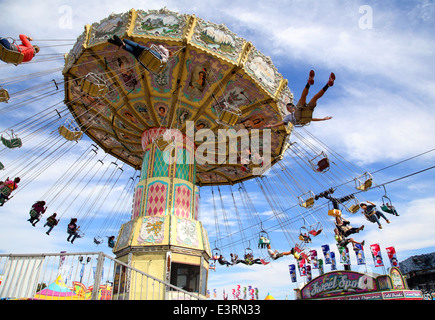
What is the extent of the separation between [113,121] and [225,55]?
6389 millimetres

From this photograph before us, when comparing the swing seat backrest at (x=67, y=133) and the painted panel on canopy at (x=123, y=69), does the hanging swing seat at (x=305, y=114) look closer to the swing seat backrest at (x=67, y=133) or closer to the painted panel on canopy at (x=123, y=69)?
the painted panel on canopy at (x=123, y=69)

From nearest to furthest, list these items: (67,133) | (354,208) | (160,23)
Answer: (160,23)
(67,133)
(354,208)

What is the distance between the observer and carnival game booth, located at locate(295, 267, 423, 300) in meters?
15.6

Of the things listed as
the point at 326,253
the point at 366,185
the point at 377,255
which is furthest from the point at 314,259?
the point at 366,185

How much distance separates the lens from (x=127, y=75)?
37.5ft

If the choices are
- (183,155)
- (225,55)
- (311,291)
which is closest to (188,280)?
(183,155)

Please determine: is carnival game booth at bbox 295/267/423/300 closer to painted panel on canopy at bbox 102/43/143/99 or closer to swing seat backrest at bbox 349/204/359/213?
swing seat backrest at bbox 349/204/359/213

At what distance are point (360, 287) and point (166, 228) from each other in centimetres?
1323

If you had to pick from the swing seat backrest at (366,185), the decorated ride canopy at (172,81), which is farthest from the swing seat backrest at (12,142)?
the swing seat backrest at (366,185)

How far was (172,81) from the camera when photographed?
11.4 metres

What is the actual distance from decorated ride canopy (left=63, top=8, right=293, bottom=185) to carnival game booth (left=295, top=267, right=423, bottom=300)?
31.4 ft

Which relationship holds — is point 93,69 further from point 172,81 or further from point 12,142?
point 12,142
